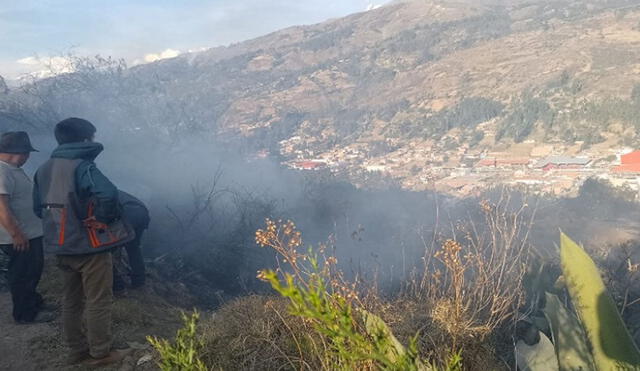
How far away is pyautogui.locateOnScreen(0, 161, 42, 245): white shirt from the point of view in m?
3.75

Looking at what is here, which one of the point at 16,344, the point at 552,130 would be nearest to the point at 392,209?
the point at 16,344

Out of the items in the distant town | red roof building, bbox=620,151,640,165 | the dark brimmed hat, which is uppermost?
the dark brimmed hat

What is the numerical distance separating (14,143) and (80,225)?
134 centimetres

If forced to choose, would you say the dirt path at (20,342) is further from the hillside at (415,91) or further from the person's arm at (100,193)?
Result: the hillside at (415,91)

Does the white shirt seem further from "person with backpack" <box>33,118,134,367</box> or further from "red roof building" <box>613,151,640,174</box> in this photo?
"red roof building" <box>613,151,640,174</box>

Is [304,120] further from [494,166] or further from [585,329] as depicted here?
[585,329]

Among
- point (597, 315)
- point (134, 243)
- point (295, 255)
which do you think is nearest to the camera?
point (597, 315)

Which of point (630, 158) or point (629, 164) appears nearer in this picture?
point (629, 164)

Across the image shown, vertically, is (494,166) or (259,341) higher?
(259,341)

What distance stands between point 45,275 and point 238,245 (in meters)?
4.91

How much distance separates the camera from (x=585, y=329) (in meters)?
2.23

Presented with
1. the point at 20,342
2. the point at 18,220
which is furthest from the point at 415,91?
the point at 20,342

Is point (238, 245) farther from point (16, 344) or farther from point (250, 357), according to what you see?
point (250, 357)

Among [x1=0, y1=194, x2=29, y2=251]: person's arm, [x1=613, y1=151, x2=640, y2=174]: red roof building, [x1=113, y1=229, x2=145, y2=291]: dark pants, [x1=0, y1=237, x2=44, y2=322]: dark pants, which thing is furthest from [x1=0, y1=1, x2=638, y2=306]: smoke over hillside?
[x1=613, y1=151, x2=640, y2=174]: red roof building
